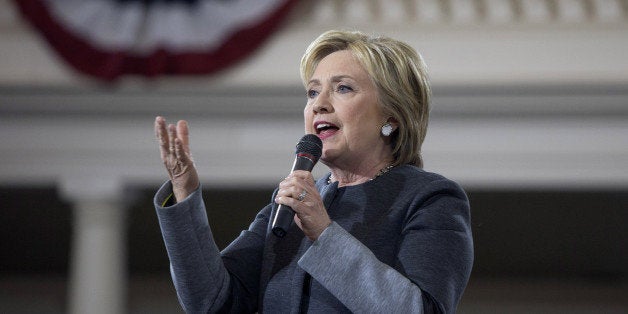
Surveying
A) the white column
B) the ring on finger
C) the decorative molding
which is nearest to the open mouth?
the ring on finger

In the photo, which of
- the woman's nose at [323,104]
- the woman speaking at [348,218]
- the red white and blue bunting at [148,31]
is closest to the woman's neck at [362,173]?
the woman speaking at [348,218]

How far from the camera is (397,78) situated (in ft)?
4.73

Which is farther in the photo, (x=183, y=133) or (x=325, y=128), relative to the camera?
(x=325, y=128)

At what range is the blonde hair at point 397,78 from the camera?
4.71 feet

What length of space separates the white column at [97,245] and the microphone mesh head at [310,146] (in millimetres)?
3745

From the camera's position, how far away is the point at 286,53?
4781mm

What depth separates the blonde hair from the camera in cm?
144

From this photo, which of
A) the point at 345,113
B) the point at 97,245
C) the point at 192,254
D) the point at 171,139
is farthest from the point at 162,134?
the point at 97,245

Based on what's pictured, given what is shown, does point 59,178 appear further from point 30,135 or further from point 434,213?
point 434,213

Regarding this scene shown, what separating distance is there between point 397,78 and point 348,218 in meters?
0.24

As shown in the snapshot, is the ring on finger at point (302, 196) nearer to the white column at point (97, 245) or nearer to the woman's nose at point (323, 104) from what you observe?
the woman's nose at point (323, 104)

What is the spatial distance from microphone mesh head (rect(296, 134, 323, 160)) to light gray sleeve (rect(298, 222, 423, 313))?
0.15 meters

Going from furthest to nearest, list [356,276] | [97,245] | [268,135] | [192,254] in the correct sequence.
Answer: [97,245] → [268,135] → [192,254] → [356,276]

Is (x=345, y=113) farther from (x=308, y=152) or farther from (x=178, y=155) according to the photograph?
(x=178, y=155)
